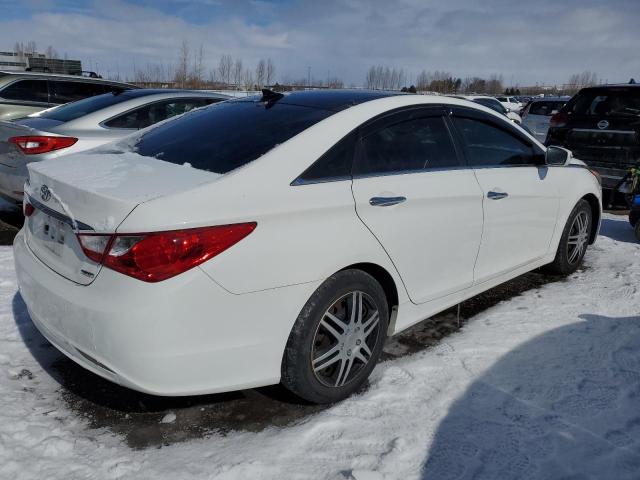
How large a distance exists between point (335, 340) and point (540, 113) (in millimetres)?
15396

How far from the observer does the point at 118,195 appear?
2.23 m

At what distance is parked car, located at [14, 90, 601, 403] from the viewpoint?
217cm

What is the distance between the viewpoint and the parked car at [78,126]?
5.00 metres

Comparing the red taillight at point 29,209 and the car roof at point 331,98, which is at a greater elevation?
the car roof at point 331,98

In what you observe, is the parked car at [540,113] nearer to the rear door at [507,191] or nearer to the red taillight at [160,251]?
the rear door at [507,191]

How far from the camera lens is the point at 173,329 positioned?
216cm

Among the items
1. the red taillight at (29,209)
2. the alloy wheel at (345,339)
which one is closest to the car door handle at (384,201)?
the alloy wheel at (345,339)

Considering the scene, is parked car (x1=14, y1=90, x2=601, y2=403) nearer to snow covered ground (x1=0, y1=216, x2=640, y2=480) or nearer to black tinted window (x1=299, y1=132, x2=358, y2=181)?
black tinted window (x1=299, y1=132, x2=358, y2=181)

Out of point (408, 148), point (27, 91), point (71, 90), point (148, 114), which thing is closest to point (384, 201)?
point (408, 148)

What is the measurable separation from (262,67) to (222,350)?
57674 mm

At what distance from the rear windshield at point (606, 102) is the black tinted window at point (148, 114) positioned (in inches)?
221

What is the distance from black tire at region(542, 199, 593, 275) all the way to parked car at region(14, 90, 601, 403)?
1187mm

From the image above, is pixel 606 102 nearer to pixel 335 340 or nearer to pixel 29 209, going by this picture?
pixel 335 340

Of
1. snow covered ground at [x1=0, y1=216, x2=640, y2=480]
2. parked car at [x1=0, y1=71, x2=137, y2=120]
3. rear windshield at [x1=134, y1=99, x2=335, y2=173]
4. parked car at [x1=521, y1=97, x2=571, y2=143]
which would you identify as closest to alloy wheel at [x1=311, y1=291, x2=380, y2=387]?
snow covered ground at [x1=0, y1=216, x2=640, y2=480]
